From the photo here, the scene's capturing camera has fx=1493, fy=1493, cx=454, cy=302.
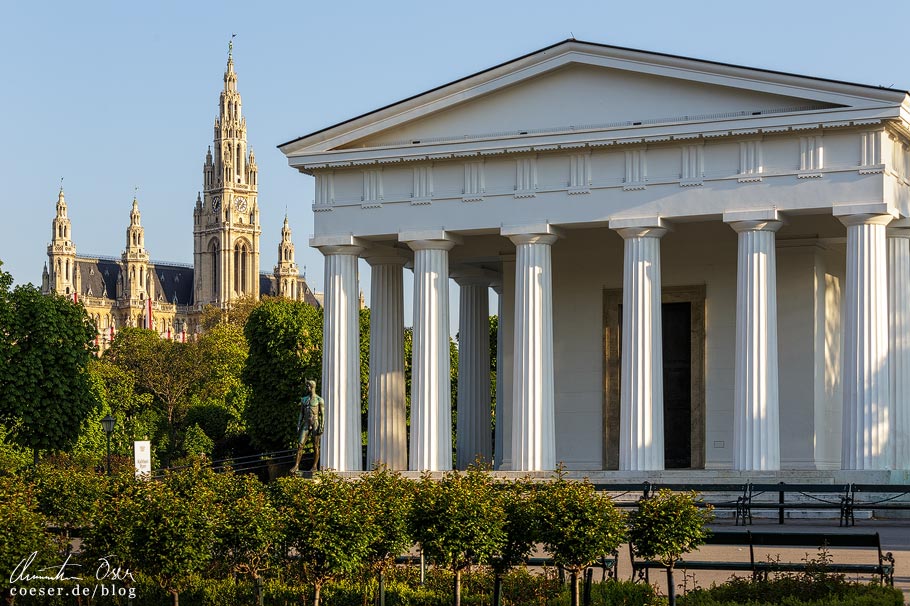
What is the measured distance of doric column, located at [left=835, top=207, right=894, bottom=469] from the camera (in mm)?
42188

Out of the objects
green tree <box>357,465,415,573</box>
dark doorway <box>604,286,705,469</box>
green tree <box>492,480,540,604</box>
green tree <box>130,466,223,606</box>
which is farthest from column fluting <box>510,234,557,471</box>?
green tree <box>130,466,223,606</box>

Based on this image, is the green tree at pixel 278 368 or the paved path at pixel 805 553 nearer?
the paved path at pixel 805 553

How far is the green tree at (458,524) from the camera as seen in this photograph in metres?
26.5

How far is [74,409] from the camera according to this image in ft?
224

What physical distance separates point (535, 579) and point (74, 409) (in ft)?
144

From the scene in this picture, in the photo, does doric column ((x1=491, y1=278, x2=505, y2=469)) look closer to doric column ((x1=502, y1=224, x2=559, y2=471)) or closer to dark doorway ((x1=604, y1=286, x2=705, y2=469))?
dark doorway ((x1=604, y1=286, x2=705, y2=469))

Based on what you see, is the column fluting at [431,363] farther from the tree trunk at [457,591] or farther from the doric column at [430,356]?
the tree trunk at [457,591]

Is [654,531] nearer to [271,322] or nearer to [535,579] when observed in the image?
[535,579]

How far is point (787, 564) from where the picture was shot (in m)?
28.5

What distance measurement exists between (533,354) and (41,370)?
29.6 m

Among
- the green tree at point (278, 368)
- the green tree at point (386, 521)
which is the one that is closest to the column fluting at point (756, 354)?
the green tree at point (386, 521)

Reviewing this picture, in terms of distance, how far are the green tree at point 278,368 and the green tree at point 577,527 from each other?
56.6 metres

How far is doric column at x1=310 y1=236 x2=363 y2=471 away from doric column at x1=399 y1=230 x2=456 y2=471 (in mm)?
2452

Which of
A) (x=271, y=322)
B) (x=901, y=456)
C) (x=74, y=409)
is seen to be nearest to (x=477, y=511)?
(x=901, y=456)
